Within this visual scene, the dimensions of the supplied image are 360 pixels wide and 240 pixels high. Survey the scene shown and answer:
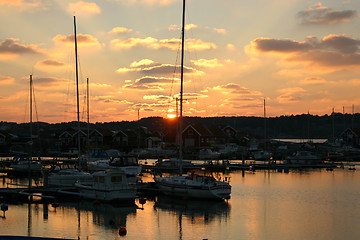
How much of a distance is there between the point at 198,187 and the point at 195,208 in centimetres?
251

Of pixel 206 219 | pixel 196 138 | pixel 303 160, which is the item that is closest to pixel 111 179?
pixel 206 219

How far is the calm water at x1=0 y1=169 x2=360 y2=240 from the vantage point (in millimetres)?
30828

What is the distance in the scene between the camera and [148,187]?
154ft

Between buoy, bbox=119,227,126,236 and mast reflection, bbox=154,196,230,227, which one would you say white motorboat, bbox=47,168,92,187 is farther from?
buoy, bbox=119,227,126,236

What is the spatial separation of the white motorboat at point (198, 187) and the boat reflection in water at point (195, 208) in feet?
2.08

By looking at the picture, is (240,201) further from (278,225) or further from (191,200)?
(278,225)

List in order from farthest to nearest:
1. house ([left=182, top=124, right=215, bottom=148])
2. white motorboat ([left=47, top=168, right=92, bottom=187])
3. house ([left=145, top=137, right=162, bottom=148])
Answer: house ([left=145, top=137, right=162, bottom=148]), house ([left=182, top=124, right=215, bottom=148]), white motorboat ([left=47, top=168, right=92, bottom=187])

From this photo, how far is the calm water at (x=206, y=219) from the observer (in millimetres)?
30828

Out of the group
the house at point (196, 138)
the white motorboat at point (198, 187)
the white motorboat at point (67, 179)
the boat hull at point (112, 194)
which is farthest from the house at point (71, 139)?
the boat hull at point (112, 194)

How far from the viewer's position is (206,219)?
3534cm

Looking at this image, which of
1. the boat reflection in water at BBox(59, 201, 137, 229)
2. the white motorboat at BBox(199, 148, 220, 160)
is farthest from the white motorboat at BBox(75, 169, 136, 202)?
the white motorboat at BBox(199, 148, 220, 160)

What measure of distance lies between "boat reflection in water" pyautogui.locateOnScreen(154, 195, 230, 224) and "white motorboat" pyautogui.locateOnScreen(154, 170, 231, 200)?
0.63 metres

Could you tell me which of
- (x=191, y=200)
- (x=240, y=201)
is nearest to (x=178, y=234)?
(x=191, y=200)

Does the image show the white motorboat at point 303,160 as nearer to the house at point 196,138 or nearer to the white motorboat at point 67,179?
the house at point 196,138
